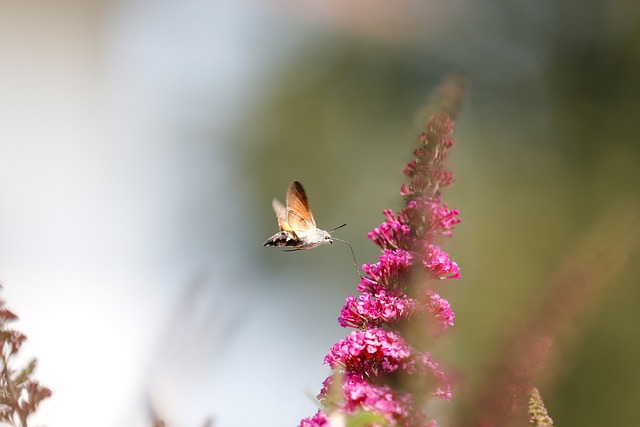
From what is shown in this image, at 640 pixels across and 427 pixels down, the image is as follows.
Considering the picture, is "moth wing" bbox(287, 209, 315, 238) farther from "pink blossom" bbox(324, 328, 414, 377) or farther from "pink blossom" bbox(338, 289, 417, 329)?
"pink blossom" bbox(324, 328, 414, 377)

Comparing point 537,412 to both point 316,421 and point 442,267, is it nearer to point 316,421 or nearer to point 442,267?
point 316,421

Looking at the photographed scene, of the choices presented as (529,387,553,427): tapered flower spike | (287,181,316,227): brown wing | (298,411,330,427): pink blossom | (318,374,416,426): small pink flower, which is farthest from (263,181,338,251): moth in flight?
(529,387,553,427): tapered flower spike

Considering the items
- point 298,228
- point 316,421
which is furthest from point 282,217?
point 316,421

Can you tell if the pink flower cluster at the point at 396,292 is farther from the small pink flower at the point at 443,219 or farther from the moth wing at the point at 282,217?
the moth wing at the point at 282,217

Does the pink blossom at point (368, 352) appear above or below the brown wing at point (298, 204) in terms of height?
below

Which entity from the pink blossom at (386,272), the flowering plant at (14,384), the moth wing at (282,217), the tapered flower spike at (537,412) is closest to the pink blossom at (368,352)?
the pink blossom at (386,272)
